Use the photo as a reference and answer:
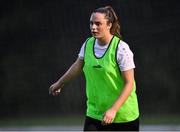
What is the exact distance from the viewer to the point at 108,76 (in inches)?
164

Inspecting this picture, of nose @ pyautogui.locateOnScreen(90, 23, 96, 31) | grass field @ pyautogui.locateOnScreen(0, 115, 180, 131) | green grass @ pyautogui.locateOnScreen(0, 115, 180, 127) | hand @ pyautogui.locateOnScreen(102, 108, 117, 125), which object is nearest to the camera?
hand @ pyautogui.locateOnScreen(102, 108, 117, 125)

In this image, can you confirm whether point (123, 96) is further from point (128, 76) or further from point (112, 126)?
point (112, 126)

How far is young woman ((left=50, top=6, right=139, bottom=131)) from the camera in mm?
4141

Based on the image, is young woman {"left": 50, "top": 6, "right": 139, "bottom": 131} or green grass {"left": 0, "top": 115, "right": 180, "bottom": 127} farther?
green grass {"left": 0, "top": 115, "right": 180, "bottom": 127}

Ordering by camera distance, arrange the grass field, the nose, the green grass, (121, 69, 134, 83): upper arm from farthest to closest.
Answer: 1. the green grass
2. the grass field
3. the nose
4. (121, 69, 134, 83): upper arm

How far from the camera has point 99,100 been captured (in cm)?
426

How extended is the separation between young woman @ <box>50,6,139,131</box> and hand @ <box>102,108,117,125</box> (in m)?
0.01

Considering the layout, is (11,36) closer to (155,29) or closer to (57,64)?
(57,64)

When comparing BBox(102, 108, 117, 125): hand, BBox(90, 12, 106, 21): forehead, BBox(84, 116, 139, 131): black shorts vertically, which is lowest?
BBox(84, 116, 139, 131): black shorts

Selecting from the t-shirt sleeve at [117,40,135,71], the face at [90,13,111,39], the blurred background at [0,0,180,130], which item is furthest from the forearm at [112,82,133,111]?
the blurred background at [0,0,180,130]

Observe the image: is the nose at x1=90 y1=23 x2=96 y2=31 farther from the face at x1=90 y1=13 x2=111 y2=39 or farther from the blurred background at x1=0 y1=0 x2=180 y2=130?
the blurred background at x1=0 y1=0 x2=180 y2=130

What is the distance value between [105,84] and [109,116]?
0.88ft

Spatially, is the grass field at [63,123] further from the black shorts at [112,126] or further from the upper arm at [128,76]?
the upper arm at [128,76]

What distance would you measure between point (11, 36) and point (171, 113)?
6.54 ft
